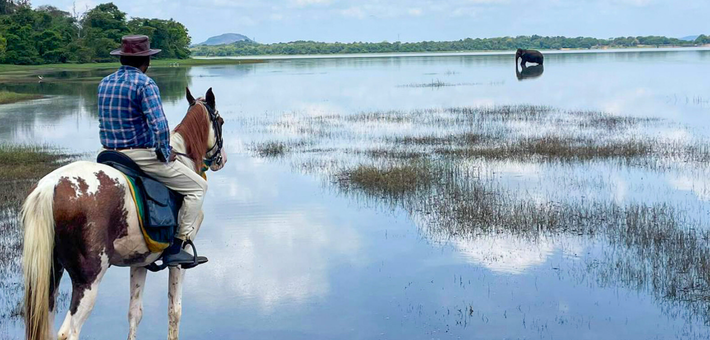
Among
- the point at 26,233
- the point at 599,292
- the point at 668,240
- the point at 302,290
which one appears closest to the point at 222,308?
the point at 302,290

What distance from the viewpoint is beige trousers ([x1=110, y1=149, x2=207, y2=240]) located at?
661 centimetres

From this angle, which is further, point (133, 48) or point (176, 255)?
point (176, 255)

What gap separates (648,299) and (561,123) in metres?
18.0

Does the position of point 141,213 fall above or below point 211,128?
below

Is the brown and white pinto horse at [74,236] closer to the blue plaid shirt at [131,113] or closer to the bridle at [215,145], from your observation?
the blue plaid shirt at [131,113]

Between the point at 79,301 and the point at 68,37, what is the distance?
3980 inches

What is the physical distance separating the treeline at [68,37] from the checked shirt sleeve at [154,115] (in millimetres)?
81990

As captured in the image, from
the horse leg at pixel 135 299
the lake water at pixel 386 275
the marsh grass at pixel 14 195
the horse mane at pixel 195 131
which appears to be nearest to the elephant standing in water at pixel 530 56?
the lake water at pixel 386 275

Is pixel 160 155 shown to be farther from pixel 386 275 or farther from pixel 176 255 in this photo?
pixel 386 275

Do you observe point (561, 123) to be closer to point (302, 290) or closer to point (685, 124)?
point (685, 124)

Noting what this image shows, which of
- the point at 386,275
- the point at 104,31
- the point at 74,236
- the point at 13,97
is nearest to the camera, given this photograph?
the point at 74,236

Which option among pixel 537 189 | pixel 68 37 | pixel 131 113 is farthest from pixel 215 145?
pixel 68 37

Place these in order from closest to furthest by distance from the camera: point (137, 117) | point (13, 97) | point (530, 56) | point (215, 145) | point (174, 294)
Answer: point (137, 117), point (174, 294), point (215, 145), point (13, 97), point (530, 56)

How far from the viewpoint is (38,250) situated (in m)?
5.86
